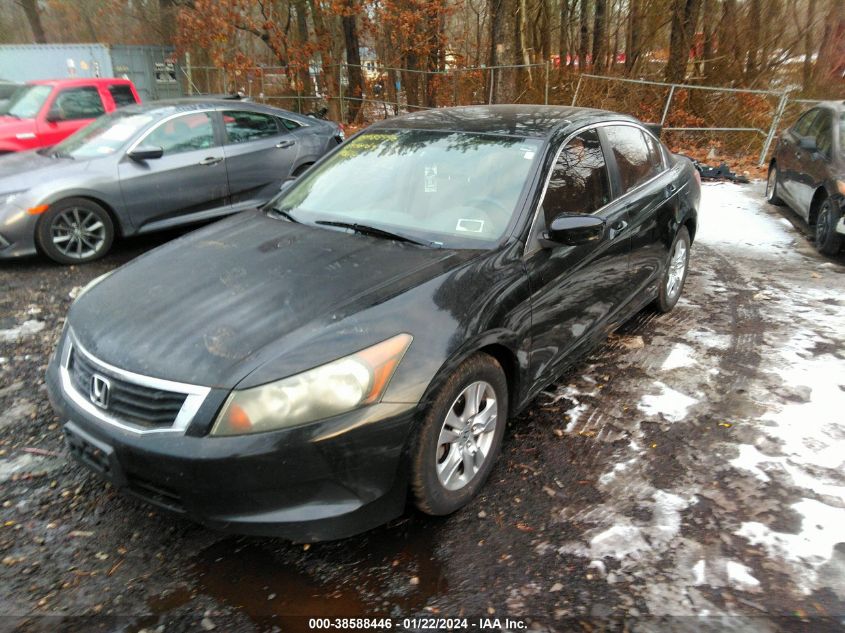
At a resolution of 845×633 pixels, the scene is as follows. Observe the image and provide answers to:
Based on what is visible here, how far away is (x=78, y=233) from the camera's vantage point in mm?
6227

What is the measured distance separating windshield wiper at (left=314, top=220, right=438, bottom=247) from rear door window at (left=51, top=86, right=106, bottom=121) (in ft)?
28.9

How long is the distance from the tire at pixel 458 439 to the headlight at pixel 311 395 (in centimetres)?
28

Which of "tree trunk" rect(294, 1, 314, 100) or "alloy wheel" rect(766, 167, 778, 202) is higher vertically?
"tree trunk" rect(294, 1, 314, 100)

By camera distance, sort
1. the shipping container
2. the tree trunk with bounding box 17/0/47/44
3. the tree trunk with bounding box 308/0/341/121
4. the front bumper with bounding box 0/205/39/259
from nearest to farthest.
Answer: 1. the front bumper with bounding box 0/205/39/259
2. the tree trunk with bounding box 308/0/341/121
3. the shipping container
4. the tree trunk with bounding box 17/0/47/44

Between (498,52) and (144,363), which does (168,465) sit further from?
(498,52)

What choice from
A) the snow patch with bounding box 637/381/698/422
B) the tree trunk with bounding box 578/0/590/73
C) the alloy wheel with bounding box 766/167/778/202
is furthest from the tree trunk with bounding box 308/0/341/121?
the snow patch with bounding box 637/381/698/422

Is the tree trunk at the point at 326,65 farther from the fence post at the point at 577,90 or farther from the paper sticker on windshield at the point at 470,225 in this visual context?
the paper sticker on windshield at the point at 470,225

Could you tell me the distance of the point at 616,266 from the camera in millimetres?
3922

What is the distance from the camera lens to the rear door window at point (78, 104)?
1006cm

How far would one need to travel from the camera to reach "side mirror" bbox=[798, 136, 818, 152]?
24.8 ft

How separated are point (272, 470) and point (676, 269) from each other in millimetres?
4068

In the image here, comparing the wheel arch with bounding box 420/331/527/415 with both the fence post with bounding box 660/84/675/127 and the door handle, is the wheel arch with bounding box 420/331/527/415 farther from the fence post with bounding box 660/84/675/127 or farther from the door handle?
the fence post with bounding box 660/84/675/127

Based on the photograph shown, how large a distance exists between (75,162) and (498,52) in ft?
44.2

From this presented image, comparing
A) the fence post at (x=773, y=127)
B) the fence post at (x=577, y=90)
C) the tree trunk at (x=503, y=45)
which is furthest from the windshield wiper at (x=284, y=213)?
the tree trunk at (x=503, y=45)
